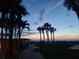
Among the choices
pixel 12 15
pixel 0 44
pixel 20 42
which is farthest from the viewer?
pixel 20 42

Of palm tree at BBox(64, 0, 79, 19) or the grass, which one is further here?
the grass

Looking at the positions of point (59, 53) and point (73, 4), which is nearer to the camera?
point (73, 4)

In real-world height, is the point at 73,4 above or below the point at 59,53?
above

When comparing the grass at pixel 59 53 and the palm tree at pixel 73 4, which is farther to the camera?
the grass at pixel 59 53

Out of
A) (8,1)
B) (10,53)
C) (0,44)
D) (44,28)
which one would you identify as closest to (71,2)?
(8,1)

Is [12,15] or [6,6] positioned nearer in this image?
[6,6]

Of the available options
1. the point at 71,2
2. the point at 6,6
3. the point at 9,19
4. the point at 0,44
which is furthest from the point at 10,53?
the point at 71,2

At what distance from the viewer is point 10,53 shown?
4216cm

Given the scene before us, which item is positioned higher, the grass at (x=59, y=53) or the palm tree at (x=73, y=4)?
the palm tree at (x=73, y=4)

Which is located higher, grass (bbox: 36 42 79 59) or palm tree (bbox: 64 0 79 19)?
palm tree (bbox: 64 0 79 19)

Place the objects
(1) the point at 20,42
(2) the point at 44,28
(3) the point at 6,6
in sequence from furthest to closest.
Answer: (2) the point at 44,28, (1) the point at 20,42, (3) the point at 6,6

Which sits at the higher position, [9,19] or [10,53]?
Result: [9,19]

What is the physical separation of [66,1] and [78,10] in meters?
2.54

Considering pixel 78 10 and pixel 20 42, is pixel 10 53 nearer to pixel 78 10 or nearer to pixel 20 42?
pixel 78 10
